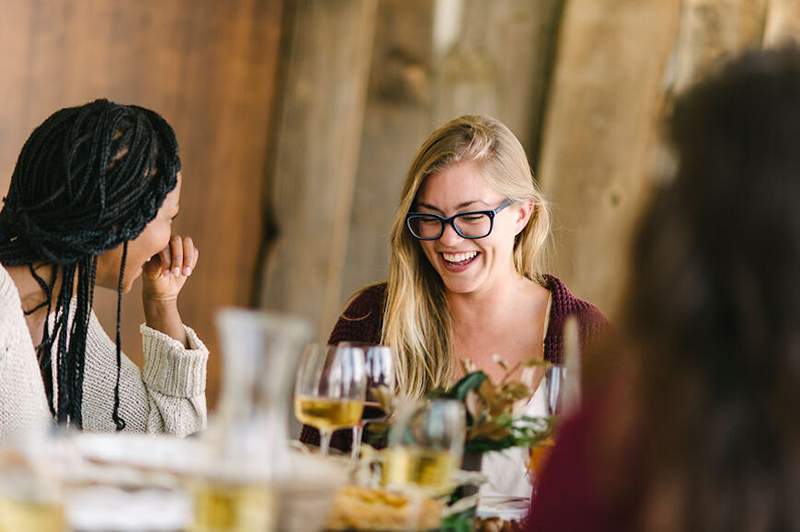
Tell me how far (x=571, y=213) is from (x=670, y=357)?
9.62 ft

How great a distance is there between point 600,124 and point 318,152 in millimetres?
985

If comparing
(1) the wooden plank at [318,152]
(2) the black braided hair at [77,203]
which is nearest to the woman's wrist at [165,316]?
(2) the black braided hair at [77,203]

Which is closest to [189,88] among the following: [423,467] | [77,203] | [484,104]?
[484,104]

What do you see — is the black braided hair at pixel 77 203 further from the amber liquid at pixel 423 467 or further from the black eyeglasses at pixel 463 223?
the amber liquid at pixel 423 467

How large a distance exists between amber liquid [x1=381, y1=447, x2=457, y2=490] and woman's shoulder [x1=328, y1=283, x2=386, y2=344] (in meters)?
1.18

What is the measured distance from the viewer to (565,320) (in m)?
2.55

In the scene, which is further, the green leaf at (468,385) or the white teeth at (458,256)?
the white teeth at (458,256)

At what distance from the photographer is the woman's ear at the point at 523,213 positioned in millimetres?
2576

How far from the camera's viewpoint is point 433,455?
1333 millimetres

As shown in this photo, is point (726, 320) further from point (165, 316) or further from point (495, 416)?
point (165, 316)

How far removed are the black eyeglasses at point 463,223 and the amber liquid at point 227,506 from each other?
4.65ft

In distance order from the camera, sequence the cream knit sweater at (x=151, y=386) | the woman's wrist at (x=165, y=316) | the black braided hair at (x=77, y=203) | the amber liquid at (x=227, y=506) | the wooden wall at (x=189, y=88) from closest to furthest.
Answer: the amber liquid at (x=227, y=506) < the black braided hair at (x=77, y=203) < the cream knit sweater at (x=151, y=386) < the woman's wrist at (x=165, y=316) < the wooden wall at (x=189, y=88)

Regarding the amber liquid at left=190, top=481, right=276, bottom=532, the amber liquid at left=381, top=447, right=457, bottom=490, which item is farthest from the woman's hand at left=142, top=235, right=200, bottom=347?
the amber liquid at left=190, top=481, right=276, bottom=532

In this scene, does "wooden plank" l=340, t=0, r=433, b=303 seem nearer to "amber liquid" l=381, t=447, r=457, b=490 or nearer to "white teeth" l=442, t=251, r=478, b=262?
"white teeth" l=442, t=251, r=478, b=262
